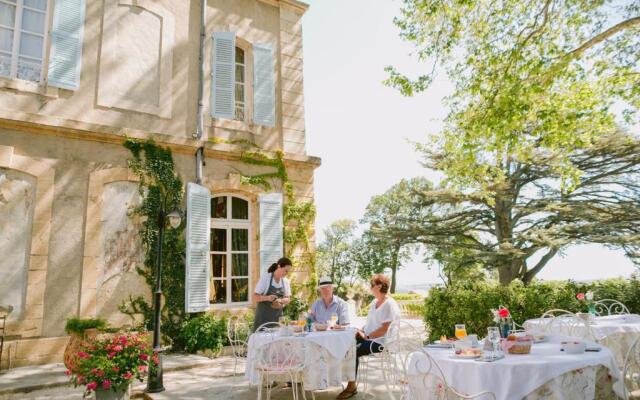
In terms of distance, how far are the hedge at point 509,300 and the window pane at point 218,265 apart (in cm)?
400

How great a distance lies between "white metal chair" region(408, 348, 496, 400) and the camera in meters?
2.58

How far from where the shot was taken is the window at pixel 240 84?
339 inches

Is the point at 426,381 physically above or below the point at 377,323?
below

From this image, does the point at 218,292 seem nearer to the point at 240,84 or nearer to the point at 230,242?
the point at 230,242

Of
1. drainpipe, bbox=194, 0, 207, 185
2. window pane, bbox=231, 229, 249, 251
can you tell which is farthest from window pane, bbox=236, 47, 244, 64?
window pane, bbox=231, 229, 249, 251

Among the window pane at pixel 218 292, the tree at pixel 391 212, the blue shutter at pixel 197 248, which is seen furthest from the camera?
the tree at pixel 391 212

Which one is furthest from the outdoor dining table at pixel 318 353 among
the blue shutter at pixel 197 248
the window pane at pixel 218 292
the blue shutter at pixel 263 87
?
the blue shutter at pixel 263 87

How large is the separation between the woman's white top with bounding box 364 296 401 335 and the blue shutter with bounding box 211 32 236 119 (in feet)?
16.9

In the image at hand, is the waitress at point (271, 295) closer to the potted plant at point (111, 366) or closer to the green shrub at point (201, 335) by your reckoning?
the potted plant at point (111, 366)

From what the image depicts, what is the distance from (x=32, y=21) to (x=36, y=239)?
3.52 metres

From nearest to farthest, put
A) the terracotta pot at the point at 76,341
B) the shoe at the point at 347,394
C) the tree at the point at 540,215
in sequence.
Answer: the shoe at the point at 347,394
the terracotta pot at the point at 76,341
the tree at the point at 540,215

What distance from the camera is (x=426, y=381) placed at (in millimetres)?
2789

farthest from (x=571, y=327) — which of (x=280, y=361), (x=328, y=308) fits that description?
(x=280, y=361)

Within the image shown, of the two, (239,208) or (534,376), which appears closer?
(534,376)
